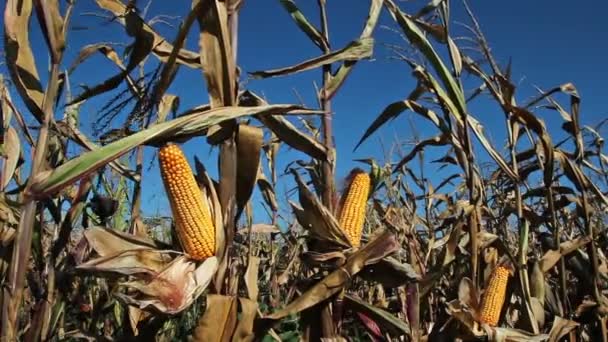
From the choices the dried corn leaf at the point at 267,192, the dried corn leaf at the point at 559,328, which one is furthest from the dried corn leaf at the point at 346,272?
the dried corn leaf at the point at 267,192

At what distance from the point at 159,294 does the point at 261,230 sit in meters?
2.28

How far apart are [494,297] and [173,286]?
176 cm

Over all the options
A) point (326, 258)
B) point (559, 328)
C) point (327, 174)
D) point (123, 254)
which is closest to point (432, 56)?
point (327, 174)

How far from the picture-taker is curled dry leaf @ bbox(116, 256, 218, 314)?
2031 millimetres

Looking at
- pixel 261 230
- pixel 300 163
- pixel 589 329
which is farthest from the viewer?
pixel 300 163

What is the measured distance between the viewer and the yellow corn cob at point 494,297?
2.98 metres

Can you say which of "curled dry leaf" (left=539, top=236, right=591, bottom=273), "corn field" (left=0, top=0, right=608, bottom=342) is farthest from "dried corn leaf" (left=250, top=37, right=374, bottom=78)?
"curled dry leaf" (left=539, top=236, right=591, bottom=273)

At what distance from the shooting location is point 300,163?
536 cm

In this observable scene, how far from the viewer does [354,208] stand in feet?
8.48

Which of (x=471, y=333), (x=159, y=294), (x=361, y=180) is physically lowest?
(x=471, y=333)

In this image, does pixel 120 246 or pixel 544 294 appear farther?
pixel 544 294

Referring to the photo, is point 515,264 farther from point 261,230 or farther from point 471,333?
point 261,230

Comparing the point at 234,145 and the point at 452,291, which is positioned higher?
the point at 234,145

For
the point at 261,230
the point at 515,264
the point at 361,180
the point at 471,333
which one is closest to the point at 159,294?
the point at 361,180
